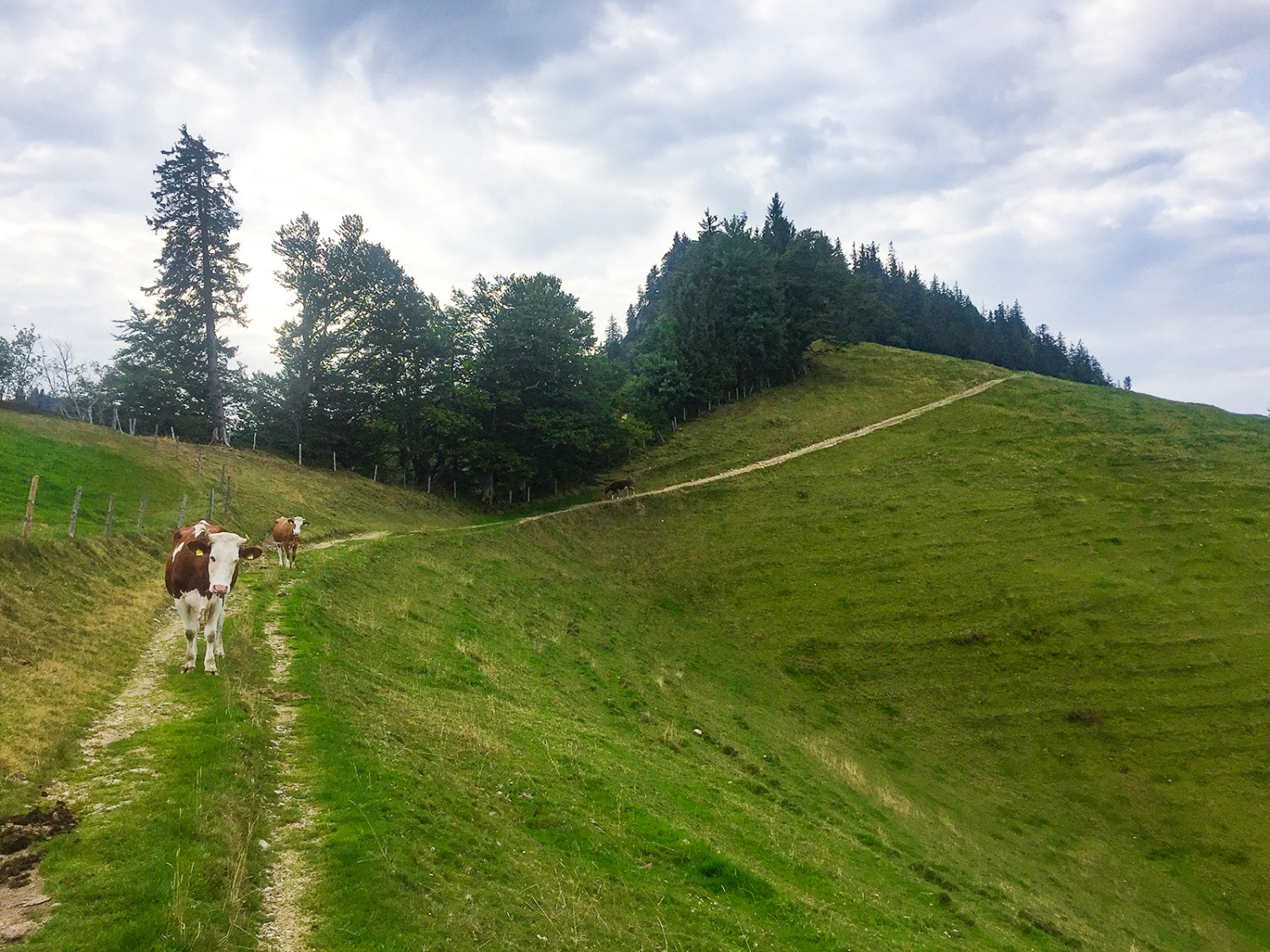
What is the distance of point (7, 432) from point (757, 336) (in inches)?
2580

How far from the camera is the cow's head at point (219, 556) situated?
14039 mm

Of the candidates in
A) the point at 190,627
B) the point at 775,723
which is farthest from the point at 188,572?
the point at 775,723

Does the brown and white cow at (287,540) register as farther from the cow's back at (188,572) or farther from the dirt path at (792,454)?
the dirt path at (792,454)

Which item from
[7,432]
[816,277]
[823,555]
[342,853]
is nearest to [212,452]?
[7,432]

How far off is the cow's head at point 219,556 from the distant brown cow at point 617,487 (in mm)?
37683

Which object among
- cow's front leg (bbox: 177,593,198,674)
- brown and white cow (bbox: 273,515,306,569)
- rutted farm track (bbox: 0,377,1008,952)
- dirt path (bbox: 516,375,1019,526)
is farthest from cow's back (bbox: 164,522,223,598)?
dirt path (bbox: 516,375,1019,526)

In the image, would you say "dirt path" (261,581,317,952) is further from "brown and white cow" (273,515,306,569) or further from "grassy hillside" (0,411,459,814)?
"brown and white cow" (273,515,306,569)

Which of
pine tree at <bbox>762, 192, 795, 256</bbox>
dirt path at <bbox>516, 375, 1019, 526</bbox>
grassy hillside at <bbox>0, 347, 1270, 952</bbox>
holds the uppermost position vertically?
pine tree at <bbox>762, 192, 795, 256</bbox>

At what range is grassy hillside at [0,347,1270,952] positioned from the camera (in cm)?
835

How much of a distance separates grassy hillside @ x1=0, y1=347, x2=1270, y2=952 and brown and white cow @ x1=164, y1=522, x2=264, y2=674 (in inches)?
30.9

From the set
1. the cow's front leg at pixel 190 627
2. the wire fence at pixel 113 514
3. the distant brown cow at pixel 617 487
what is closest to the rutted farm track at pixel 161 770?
the cow's front leg at pixel 190 627

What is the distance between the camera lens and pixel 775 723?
27.7m

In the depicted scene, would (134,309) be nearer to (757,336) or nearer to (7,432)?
(7,432)

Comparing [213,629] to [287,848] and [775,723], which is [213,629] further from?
[775,723]
